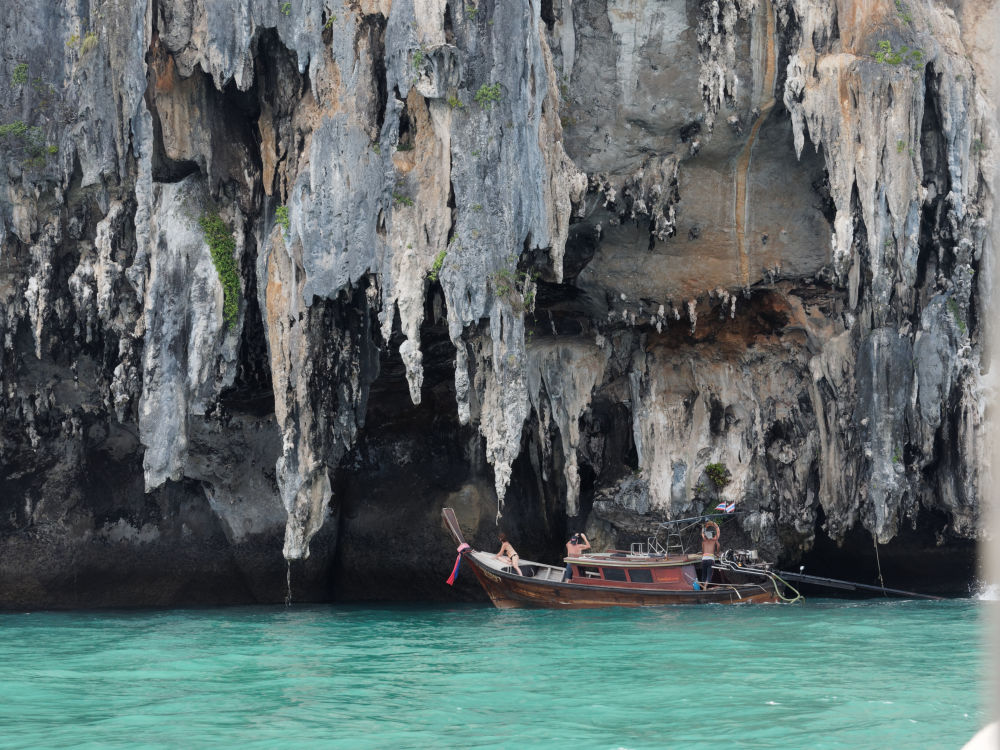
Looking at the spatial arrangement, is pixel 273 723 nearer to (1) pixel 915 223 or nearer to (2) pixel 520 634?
(2) pixel 520 634

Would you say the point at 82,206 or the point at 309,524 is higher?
the point at 82,206

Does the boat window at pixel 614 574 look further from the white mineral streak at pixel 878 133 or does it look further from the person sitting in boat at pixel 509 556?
the white mineral streak at pixel 878 133

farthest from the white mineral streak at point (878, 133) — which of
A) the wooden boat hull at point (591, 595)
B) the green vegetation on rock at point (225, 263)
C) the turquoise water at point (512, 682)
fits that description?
the green vegetation on rock at point (225, 263)

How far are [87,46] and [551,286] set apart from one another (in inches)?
388

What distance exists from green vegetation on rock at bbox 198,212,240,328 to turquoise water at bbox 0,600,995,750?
18.8 ft

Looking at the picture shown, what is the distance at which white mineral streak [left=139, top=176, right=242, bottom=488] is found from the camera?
20266 millimetres

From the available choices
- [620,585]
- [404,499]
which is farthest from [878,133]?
[404,499]

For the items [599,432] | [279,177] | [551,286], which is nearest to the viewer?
[279,177]

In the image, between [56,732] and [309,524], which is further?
[309,524]

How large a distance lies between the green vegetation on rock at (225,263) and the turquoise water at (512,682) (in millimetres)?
5724

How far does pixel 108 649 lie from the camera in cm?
1590

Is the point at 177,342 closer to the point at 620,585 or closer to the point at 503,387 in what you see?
the point at 503,387

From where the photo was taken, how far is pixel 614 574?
21.4 meters

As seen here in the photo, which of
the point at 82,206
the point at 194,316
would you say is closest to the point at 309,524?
the point at 194,316
